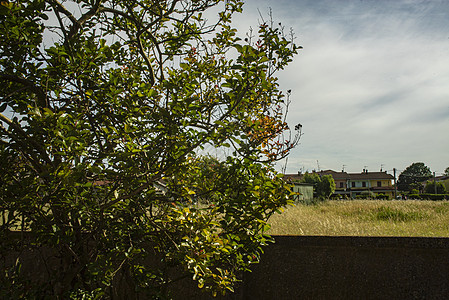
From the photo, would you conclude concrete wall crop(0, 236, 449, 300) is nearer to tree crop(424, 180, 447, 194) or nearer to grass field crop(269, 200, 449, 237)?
grass field crop(269, 200, 449, 237)

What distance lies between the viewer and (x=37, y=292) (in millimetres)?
2781

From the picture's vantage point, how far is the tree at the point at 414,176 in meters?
71.9

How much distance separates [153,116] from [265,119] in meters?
1.41

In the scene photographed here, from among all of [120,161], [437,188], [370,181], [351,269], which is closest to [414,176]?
[370,181]

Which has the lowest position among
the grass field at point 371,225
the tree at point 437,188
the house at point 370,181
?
the grass field at point 371,225

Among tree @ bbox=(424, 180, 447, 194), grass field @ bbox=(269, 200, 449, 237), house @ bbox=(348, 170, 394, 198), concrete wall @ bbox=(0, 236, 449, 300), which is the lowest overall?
concrete wall @ bbox=(0, 236, 449, 300)

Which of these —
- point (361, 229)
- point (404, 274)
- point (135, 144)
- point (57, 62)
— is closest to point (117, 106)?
point (135, 144)

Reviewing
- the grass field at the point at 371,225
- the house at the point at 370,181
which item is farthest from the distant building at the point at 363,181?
the grass field at the point at 371,225

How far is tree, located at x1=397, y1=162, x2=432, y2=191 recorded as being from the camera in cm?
7194

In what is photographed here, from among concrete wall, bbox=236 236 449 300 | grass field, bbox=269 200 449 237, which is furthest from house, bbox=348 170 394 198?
concrete wall, bbox=236 236 449 300

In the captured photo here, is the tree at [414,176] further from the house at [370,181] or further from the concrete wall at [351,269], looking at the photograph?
the concrete wall at [351,269]

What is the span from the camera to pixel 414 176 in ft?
231

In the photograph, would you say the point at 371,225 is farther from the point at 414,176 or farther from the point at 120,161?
the point at 414,176

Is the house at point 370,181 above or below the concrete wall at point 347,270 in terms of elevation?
above
